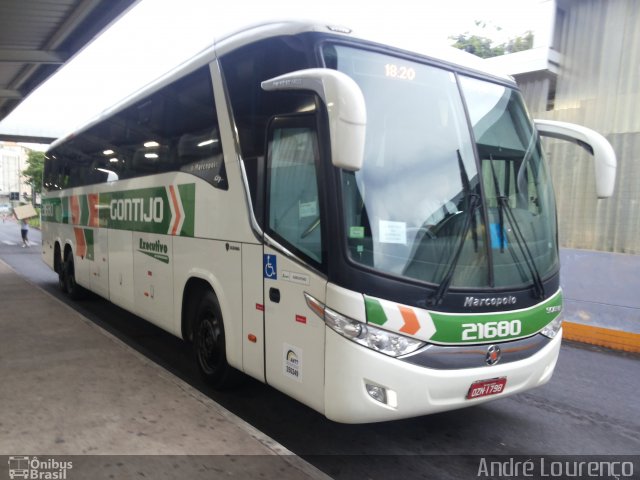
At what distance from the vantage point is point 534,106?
433 inches

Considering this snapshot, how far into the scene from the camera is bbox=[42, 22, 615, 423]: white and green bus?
3.31 metres

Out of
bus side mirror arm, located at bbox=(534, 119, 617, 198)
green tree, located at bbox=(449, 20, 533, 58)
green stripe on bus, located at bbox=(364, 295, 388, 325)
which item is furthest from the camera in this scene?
green tree, located at bbox=(449, 20, 533, 58)

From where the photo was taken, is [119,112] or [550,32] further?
[550,32]

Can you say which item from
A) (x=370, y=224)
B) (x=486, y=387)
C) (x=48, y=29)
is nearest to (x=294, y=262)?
(x=370, y=224)

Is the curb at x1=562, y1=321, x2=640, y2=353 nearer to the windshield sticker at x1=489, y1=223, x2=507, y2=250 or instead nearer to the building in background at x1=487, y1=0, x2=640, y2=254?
the building in background at x1=487, y1=0, x2=640, y2=254

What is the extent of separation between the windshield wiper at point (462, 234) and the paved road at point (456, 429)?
4.31ft

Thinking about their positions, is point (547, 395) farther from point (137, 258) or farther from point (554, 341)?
point (137, 258)

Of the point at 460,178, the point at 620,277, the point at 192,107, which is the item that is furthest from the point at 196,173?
the point at 620,277

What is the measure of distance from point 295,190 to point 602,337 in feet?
20.8

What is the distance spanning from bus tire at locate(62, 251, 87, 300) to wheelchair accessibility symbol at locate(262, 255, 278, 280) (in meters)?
7.18

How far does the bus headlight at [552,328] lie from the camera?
13.3 ft

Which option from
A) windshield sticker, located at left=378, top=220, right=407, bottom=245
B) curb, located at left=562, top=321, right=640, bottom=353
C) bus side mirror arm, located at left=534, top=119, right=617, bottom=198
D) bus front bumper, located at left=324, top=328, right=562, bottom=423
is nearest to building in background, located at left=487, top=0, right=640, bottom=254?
curb, located at left=562, top=321, right=640, bottom=353

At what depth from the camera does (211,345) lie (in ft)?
16.6

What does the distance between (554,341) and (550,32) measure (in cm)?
843
